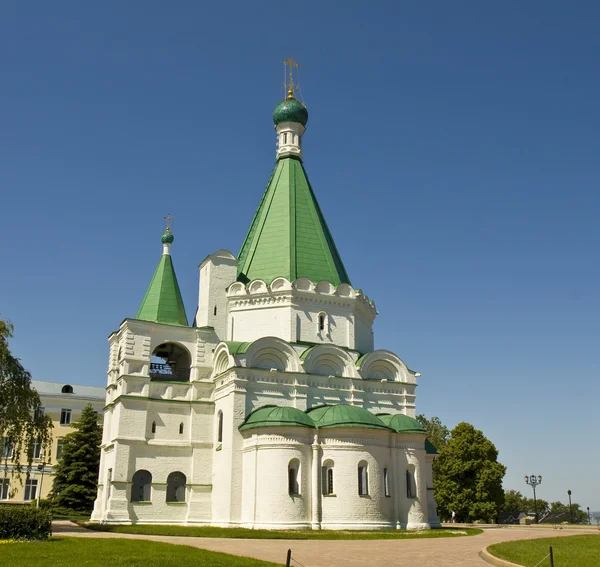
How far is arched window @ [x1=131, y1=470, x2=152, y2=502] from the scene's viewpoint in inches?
1067

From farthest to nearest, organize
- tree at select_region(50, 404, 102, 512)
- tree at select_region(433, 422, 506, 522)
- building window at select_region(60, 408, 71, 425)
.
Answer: building window at select_region(60, 408, 71, 425), tree at select_region(433, 422, 506, 522), tree at select_region(50, 404, 102, 512)

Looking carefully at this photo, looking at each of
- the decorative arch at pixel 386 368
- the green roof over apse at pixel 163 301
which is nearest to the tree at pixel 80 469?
the green roof over apse at pixel 163 301

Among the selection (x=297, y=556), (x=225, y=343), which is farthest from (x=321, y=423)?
(x=297, y=556)

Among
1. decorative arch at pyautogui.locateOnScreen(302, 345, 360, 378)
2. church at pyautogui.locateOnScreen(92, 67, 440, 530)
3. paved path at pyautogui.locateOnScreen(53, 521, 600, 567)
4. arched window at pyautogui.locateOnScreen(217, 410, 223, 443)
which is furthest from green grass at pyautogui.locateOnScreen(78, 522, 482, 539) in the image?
decorative arch at pyautogui.locateOnScreen(302, 345, 360, 378)

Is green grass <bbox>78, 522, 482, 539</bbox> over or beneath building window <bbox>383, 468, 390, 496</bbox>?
beneath

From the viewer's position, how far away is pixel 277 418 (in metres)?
24.5

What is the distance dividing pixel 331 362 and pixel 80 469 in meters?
15.9

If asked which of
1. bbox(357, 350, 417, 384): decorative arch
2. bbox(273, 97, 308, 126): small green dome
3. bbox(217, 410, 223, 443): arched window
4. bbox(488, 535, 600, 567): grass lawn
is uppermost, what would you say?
bbox(273, 97, 308, 126): small green dome

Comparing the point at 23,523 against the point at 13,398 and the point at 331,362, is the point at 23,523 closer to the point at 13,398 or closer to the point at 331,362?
the point at 13,398

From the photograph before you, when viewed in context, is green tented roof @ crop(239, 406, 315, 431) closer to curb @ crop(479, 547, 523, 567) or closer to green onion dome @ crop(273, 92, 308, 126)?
curb @ crop(479, 547, 523, 567)

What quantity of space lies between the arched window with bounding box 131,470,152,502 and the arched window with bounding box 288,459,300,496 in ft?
21.4

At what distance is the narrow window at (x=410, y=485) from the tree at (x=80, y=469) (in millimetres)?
17094

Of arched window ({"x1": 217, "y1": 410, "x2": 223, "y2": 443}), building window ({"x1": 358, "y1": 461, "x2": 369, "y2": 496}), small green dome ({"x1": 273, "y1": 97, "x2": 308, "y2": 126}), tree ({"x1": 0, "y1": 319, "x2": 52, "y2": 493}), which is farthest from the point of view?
small green dome ({"x1": 273, "y1": 97, "x2": 308, "y2": 126})

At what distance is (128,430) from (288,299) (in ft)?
28.4
